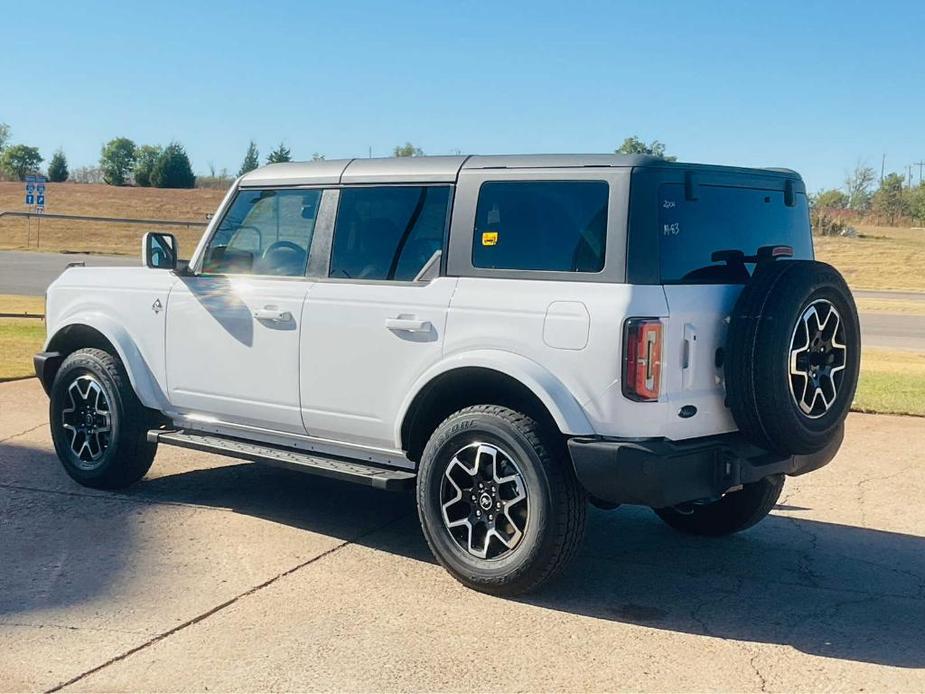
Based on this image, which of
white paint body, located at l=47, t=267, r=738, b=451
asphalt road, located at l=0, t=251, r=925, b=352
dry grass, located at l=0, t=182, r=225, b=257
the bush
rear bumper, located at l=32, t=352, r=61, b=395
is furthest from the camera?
the bush

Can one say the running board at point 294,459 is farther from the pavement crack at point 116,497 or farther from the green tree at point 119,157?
the green tree at point 119,157

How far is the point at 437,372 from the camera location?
491 cm

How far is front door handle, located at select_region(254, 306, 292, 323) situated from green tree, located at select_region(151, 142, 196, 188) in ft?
221

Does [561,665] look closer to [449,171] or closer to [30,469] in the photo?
[449,171]


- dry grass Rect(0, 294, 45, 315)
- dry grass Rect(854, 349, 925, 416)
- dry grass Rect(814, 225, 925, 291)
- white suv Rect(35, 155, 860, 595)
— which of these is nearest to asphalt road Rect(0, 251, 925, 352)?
dry grass Rect(0, 294, 45, 315)

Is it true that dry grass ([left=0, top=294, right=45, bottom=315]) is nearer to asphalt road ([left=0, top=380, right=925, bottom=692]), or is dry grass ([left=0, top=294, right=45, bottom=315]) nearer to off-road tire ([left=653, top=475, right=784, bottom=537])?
asphalt road ([left=0, top=380, right=925, bottom=692])

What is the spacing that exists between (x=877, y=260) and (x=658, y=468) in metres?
43.1

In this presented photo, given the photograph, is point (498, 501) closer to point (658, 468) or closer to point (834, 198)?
point (658, 468)

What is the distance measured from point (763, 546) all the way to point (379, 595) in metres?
2.29

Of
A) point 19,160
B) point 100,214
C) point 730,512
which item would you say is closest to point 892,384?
point 730,512

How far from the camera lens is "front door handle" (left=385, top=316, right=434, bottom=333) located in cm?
499

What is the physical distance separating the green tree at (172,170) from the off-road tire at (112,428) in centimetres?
6631

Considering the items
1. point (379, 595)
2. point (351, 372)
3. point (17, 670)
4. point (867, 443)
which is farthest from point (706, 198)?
point (867, 443)

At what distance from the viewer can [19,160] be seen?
89938 mm
